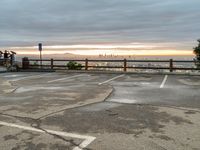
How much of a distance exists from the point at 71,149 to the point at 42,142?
681 mm

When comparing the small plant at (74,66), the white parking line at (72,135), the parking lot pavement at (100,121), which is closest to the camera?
the white parking line at (72,135)

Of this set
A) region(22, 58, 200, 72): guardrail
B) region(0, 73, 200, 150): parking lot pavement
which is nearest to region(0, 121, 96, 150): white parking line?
region(0, 73, 200, 150): parking lot pavement

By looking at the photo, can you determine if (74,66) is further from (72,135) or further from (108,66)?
(72,135)

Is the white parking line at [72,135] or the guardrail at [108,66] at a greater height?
the guardrail at [108,66]

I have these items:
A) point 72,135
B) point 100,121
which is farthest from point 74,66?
point 72,135

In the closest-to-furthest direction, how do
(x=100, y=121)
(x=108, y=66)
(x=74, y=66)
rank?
(x=100, y=121) → (x=108, y=66) → (x=74, y=66)

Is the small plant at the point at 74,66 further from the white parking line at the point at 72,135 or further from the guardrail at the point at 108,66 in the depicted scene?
the white parking line at the point at 72,135

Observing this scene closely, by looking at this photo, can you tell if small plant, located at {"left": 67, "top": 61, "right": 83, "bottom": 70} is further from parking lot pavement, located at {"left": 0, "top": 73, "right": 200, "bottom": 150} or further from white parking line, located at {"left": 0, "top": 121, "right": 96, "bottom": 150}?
white parking line, located at {"left": 0, "top": 121, "right": 96, "bottom": 150}

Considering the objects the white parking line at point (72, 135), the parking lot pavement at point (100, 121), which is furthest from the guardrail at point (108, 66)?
the white parking line at point (72, 135)

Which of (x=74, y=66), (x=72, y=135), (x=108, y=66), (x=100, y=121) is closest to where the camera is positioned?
(x=72, y=135)

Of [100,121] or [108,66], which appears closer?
[100,121]

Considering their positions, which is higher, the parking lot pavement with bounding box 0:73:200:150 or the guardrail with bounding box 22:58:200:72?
the guardrail with bounding box 22:58:200:72

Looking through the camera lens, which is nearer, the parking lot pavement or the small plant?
the parking lot pavement

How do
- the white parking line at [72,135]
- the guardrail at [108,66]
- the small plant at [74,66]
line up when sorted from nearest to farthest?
the white parking line at [72,135] → the guardrail at [108,66] → the small plant at [74,66]
